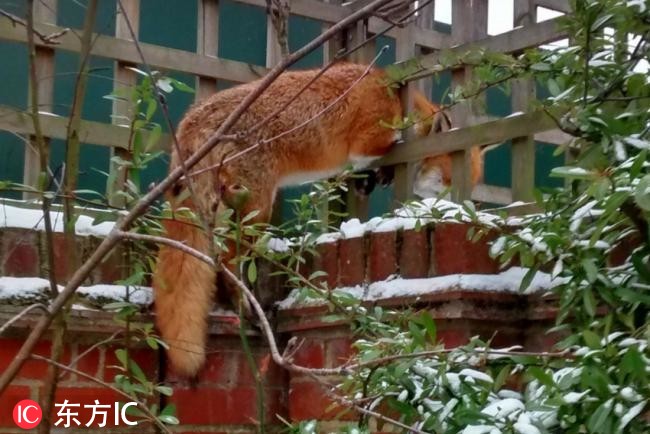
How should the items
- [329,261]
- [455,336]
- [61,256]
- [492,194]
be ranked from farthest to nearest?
1. [492,194]
2. [329,261]
3. [61,256]
4. [455,336]

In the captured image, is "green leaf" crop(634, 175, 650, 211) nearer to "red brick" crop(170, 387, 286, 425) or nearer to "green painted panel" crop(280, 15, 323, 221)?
"red brick" crop(170, 387, 286, 425)

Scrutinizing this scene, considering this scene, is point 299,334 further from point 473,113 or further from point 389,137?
point 389,137

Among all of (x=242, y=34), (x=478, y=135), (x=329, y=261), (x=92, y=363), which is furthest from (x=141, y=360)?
(x=242, y=34)

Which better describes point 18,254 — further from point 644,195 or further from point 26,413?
point 644,195

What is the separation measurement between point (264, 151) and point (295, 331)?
1063 millimetres

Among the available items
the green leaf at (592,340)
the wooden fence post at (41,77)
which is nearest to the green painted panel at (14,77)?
the wooden fence post at (41,77)

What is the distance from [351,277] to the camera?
235cm

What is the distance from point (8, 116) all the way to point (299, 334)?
0.93 m

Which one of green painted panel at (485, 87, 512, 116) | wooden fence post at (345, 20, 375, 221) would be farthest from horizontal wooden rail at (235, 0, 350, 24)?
green painted panel at (485, 87, 512, 116)

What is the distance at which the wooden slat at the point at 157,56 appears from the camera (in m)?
2.73

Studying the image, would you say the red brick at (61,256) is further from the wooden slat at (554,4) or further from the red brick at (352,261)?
the wooden slat at (554,4)

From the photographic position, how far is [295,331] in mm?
2453

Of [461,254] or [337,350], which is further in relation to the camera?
[337,350]

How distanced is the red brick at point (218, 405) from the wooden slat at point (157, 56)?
89cm
